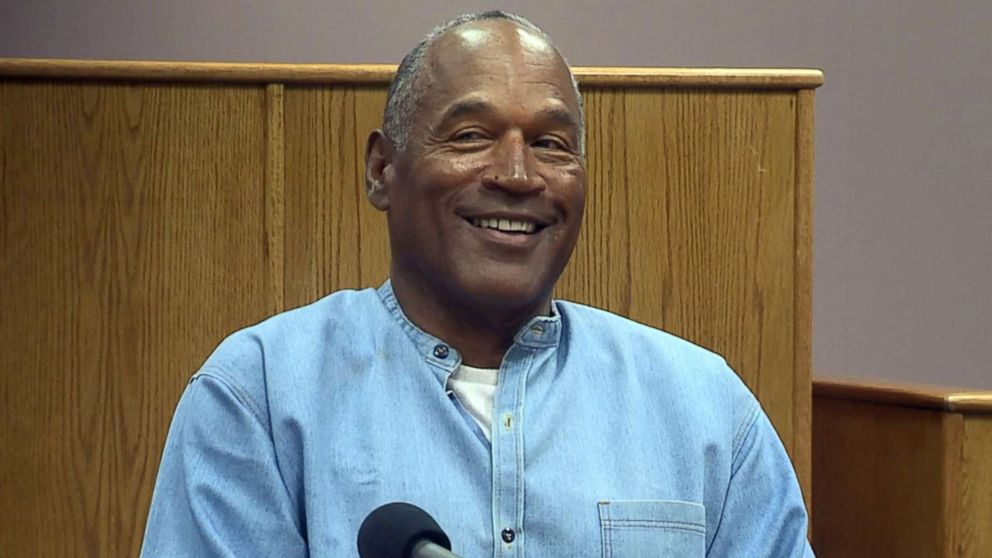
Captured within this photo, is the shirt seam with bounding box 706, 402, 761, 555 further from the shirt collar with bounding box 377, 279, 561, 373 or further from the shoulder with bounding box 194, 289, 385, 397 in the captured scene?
the shoulder with bounding box 194, 289, 385, 397

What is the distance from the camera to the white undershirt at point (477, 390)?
1473mm

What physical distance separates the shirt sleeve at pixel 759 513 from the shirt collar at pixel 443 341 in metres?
0.23

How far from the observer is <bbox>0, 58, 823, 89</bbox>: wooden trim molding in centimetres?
211

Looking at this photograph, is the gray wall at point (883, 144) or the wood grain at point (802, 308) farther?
the gray wall at point (883, 144)

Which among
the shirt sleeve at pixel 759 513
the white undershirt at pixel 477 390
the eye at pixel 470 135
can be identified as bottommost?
the shirt sleeve at pixel 759 513

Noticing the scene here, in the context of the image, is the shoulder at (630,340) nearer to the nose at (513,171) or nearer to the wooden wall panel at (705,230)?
the nose at (513,171)

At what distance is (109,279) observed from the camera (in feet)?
6.93

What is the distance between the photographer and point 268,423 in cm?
142

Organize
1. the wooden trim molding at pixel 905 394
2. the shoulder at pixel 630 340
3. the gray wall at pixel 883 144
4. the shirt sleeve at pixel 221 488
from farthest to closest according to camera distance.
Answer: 1. the gray wall at pixel 883 144
2. the wooden trim molding at pixel 905 394
3. the shoulder at pixel 630 340
4. the shirt sleeve at pixel 221 488

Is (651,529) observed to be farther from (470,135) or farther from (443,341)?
(470,135)

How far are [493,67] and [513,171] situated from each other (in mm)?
118

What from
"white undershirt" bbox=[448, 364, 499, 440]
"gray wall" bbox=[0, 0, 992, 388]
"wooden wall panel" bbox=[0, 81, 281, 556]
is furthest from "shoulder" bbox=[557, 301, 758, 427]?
"gray wall" bbox=[0, 0, 992, 388]

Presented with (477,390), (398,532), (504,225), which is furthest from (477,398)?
(398,532)

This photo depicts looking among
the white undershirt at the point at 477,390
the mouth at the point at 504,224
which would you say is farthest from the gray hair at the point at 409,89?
the white undershirt at the point at 477,390
